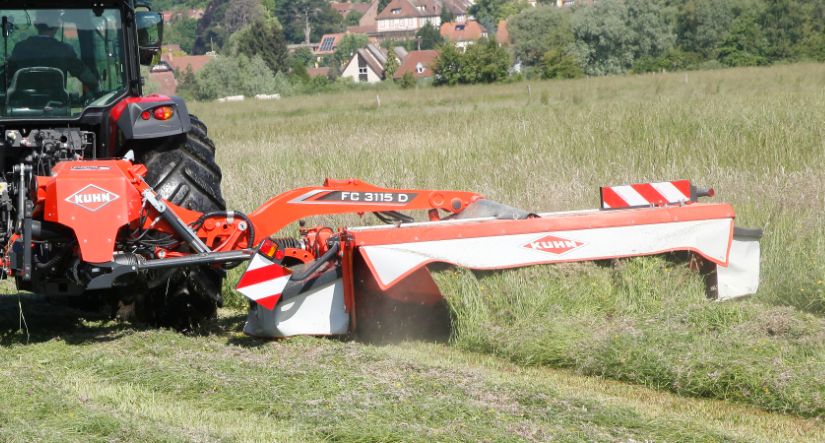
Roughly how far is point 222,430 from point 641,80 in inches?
1104

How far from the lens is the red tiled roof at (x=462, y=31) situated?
11631cm

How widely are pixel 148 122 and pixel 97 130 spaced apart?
56 cm

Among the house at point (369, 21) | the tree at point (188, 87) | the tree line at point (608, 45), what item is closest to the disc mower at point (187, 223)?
the tree line at point (608, 45)

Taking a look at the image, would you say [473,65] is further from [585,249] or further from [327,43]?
[327,43]

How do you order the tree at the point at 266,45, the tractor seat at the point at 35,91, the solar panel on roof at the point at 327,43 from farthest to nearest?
the solar panel on roof at the point at 327,43 → the tree at the point at 266,45 → the tractor seat at the point at 35,91

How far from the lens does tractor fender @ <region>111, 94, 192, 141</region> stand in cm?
589

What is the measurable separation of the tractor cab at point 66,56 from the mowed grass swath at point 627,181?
93.2 inches

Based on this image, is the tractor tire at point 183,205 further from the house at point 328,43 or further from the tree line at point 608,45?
the house at point 328,43

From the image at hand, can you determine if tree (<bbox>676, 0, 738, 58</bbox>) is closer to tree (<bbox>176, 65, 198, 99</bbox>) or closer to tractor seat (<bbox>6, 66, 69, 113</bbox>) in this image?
tree (<bbox>176, 65, 198, 99</bbox>)

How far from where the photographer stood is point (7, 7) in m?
6.32

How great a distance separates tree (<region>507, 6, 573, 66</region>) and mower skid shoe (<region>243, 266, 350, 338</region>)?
2002 inches

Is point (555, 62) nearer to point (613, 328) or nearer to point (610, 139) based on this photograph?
point (610, 139)

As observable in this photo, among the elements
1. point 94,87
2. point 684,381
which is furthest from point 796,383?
point 94,87

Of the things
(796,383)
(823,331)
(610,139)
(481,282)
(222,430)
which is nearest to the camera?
(222,430)
